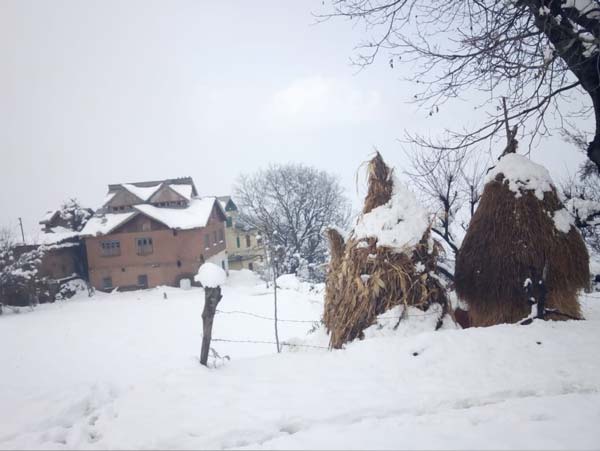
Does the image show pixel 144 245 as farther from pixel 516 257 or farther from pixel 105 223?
pixel 516 257

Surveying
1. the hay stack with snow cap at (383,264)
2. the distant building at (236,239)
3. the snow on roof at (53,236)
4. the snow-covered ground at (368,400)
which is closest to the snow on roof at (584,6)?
the hay stack with snow cap at (383,264)

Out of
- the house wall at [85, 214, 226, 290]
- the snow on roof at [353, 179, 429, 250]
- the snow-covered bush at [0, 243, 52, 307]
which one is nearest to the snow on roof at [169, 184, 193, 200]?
the house wall at [85, 214, 226, 290]

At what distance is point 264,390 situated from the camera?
315 centimetres

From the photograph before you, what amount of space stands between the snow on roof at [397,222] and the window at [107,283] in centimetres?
2700

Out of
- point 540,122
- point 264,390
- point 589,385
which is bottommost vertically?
point 589,385

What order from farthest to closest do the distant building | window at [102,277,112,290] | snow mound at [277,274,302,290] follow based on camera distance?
the distant building
window at [102,277,112,290]
snow mound at [277,274,302,290]

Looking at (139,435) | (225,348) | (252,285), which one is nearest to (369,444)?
(139,435)

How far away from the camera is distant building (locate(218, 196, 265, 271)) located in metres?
37.2

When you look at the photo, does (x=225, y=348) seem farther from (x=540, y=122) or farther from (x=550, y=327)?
(x=540, y=122)

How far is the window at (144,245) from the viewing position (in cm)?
2631

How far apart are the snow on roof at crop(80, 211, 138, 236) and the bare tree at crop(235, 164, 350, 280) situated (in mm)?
9745

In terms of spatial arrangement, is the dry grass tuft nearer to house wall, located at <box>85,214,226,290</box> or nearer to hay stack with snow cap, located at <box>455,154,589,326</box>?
hay stack with snow cap, located at <box>455,154,589,326</box>

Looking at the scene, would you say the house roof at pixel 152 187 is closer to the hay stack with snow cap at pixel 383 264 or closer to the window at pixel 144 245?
the window at pixel 144 245

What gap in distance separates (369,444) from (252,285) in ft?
86.8
